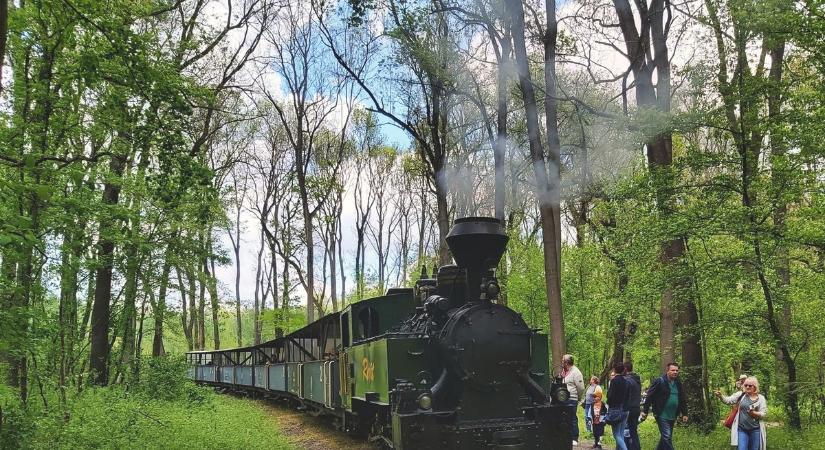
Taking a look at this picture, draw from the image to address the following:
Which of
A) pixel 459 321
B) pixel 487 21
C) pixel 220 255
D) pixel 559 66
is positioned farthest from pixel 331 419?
pixel 559 66

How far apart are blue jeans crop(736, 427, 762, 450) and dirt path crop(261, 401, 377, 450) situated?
5511 millimetres

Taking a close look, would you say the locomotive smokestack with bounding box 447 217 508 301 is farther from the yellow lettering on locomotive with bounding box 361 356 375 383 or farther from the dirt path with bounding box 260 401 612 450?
the dirt path with bounding box 260 401 612 450

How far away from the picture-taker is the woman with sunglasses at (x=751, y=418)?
24.7 feet

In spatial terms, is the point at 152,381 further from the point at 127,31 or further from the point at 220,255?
the point at 127,31

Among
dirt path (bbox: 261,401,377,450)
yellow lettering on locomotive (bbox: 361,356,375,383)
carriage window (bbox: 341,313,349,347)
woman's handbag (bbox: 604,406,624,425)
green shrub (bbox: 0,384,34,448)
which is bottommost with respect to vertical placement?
dirt path (bbox: 261,401,377,450)

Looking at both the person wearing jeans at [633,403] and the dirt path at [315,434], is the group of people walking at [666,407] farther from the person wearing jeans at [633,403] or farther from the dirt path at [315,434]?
the dirt path at [315,434]

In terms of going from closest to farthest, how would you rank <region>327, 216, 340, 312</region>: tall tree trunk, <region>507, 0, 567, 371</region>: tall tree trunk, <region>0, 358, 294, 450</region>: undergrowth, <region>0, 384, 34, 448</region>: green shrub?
<region>0, 384, 34, 448</region>: green shrub → <region>0, 358, 294, 450</region>: undergrowth → <region>507, 0, 567, 371</region>: tall tree trunk → <region>327, 216, 340, 312</region>: tall tree trunk

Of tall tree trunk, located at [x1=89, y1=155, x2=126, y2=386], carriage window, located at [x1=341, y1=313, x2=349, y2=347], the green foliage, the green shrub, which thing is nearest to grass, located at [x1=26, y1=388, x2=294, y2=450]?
the green shrub

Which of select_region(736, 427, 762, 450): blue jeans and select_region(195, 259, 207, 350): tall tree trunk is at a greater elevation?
select_region(195, 259, 207, 350): tall tree trunk

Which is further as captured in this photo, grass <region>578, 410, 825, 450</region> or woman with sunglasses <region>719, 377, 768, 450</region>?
grass <region>578, 410, 825, 450</region>

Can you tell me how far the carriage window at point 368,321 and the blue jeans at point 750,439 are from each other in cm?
521

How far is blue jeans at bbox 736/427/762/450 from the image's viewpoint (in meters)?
7.59

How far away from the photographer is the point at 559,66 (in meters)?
19.9

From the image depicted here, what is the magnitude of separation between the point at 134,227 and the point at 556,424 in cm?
1056
